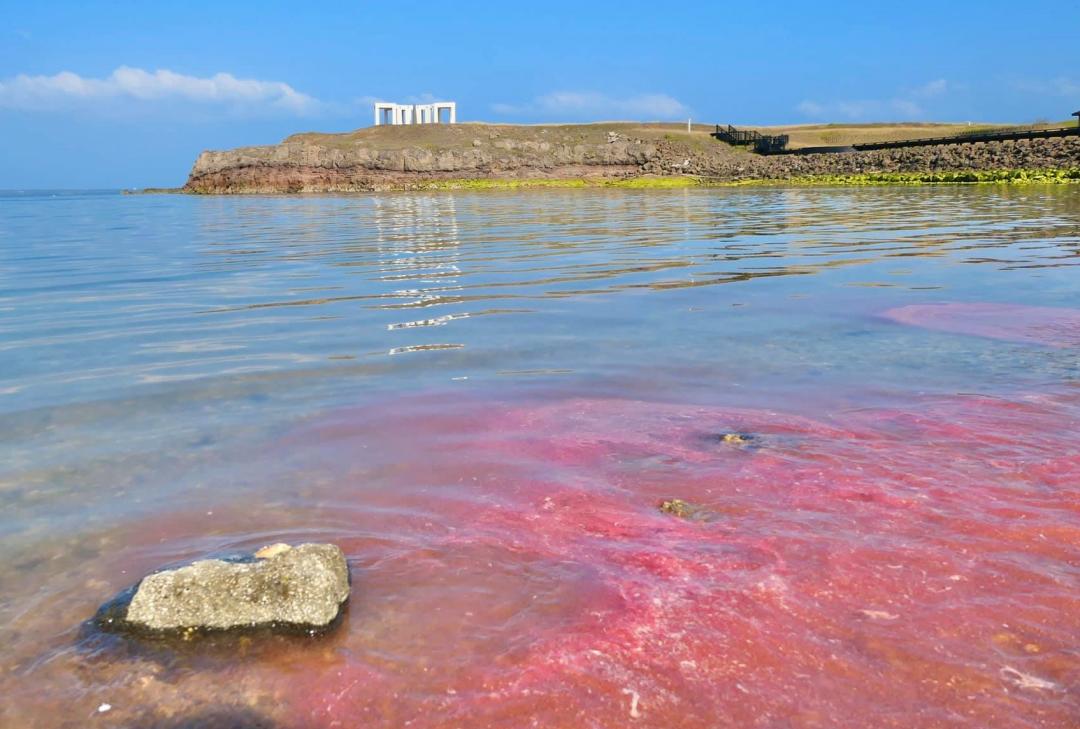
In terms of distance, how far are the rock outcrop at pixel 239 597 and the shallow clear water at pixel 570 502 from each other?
4.8 inches

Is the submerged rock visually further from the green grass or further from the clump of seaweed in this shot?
the green grass

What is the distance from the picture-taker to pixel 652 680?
264cm

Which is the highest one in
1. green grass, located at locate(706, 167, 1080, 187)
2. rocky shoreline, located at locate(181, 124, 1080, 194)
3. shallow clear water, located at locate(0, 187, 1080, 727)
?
rocky shoreline, located at locate(181, 124, 1080, 194)

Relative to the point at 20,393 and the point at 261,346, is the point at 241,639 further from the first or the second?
the point at 261,346

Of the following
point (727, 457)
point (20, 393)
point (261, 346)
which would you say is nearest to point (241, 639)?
point (727, 457)

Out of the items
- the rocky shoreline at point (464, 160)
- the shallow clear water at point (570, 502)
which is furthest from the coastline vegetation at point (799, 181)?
the shallow clear water at point (570, 502)

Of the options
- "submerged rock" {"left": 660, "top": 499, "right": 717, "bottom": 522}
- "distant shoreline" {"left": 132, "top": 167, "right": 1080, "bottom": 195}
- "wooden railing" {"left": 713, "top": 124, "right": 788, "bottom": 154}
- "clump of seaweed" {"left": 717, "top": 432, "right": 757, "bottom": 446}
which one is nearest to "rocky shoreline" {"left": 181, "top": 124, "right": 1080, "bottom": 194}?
"distant shoreline" {"left": 132, "top": 167, "right": 1080, "bottom": 195}

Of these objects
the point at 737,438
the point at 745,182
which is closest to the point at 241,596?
the point at 737,438

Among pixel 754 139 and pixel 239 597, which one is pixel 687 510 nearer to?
pixel 239 597

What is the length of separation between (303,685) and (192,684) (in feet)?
1.18

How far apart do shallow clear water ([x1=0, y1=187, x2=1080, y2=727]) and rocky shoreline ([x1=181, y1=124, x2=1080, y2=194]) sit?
53335 mm

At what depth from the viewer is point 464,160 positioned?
72125 mm

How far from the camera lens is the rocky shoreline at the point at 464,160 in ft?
227

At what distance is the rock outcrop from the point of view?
117 inches
